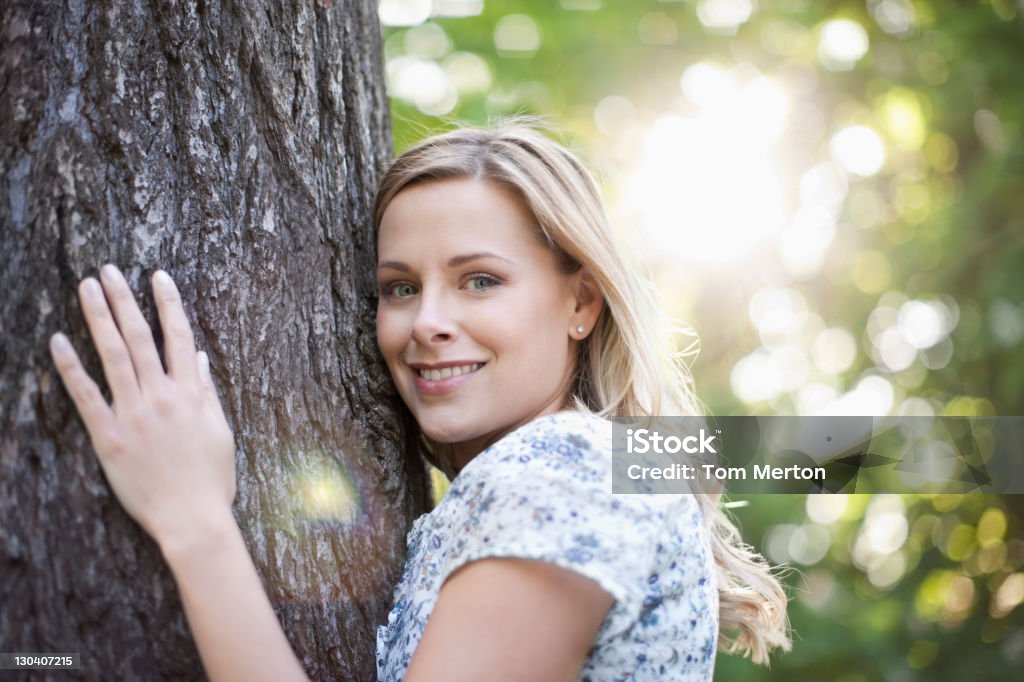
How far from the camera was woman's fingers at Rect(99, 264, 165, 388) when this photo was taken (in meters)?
1.59

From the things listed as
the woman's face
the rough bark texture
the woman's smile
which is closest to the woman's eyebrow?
the woman's face

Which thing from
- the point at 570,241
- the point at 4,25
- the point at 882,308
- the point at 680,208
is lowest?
the point at 570,241

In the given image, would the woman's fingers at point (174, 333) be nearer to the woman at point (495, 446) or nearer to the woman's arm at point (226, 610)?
the woman at point (495, 446)

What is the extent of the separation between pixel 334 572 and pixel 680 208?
3.73 meters

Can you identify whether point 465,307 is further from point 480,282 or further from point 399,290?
point 399,290

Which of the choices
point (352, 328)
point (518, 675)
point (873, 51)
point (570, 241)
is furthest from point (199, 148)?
point (873, 51)

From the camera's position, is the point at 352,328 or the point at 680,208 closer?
the point at 352,328

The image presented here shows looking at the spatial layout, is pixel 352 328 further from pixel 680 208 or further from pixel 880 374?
pixel 880 374

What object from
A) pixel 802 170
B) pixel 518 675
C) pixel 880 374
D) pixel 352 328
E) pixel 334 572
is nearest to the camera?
pixel 518 675

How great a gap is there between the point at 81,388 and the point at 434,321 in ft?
2.52

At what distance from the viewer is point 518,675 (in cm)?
149

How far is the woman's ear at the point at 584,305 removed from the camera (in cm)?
230

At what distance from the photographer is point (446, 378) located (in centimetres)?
207

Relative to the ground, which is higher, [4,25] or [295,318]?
[4,25]
